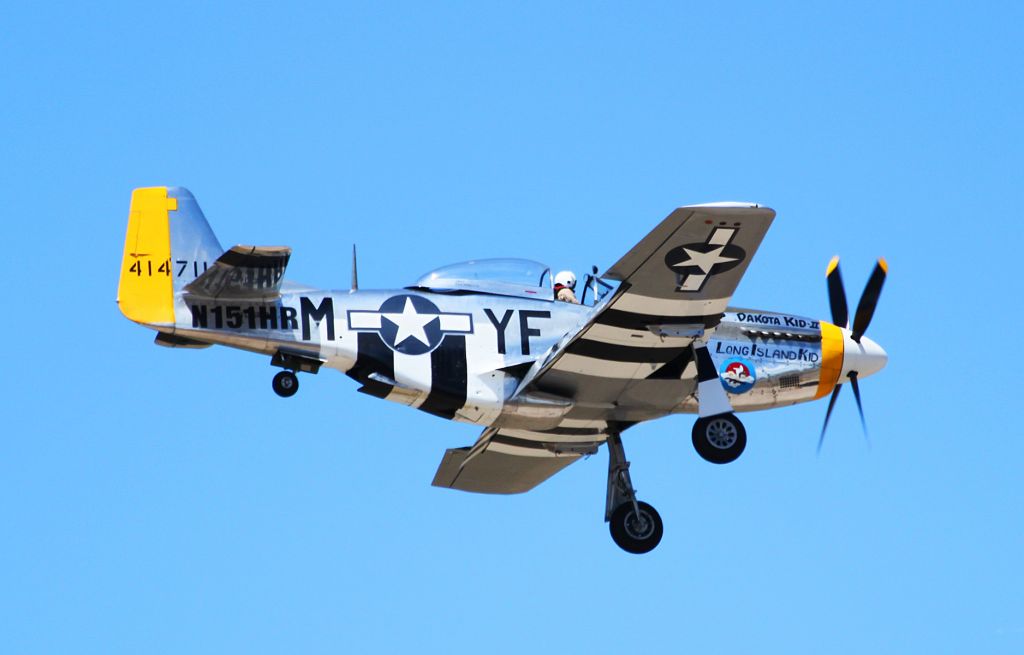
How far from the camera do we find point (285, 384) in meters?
16.2

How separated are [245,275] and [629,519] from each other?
5.32 metres

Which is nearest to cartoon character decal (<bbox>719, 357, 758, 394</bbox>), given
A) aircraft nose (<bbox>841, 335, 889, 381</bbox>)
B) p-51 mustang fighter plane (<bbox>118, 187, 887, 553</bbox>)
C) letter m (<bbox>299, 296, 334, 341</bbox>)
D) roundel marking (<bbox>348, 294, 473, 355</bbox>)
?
p-51 mustang fighter plane (<bbox>118, 187, 887, 553</bbox>)

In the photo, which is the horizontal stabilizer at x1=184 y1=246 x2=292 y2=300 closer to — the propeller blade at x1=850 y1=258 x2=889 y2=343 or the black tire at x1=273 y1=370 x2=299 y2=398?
the black tire at x1=273 y1=370 x2=299 y2=398

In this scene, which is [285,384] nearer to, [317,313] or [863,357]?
[317,313]

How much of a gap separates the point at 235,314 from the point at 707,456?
521 centimetres

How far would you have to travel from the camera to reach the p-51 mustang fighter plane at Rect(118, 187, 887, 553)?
15.8 meters

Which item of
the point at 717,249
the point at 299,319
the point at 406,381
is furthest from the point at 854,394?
A: the point at 299,319

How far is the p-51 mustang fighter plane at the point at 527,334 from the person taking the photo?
623 inches

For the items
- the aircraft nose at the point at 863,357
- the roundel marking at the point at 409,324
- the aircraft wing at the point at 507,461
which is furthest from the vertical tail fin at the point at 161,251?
the aircraft nose at the point at 863,357

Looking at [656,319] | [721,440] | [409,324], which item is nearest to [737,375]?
[721,440]

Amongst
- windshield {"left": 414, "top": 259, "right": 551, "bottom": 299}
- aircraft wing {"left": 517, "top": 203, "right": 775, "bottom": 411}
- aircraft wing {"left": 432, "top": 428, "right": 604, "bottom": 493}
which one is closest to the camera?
aircraft wing {"left": 517, "top": 203, "right": 775, "bottom": 411}

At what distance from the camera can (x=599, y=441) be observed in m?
18.7

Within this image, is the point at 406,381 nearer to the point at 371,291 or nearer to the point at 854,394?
the point at 371,291

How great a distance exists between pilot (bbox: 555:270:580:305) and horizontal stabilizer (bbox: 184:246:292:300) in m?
3.18
